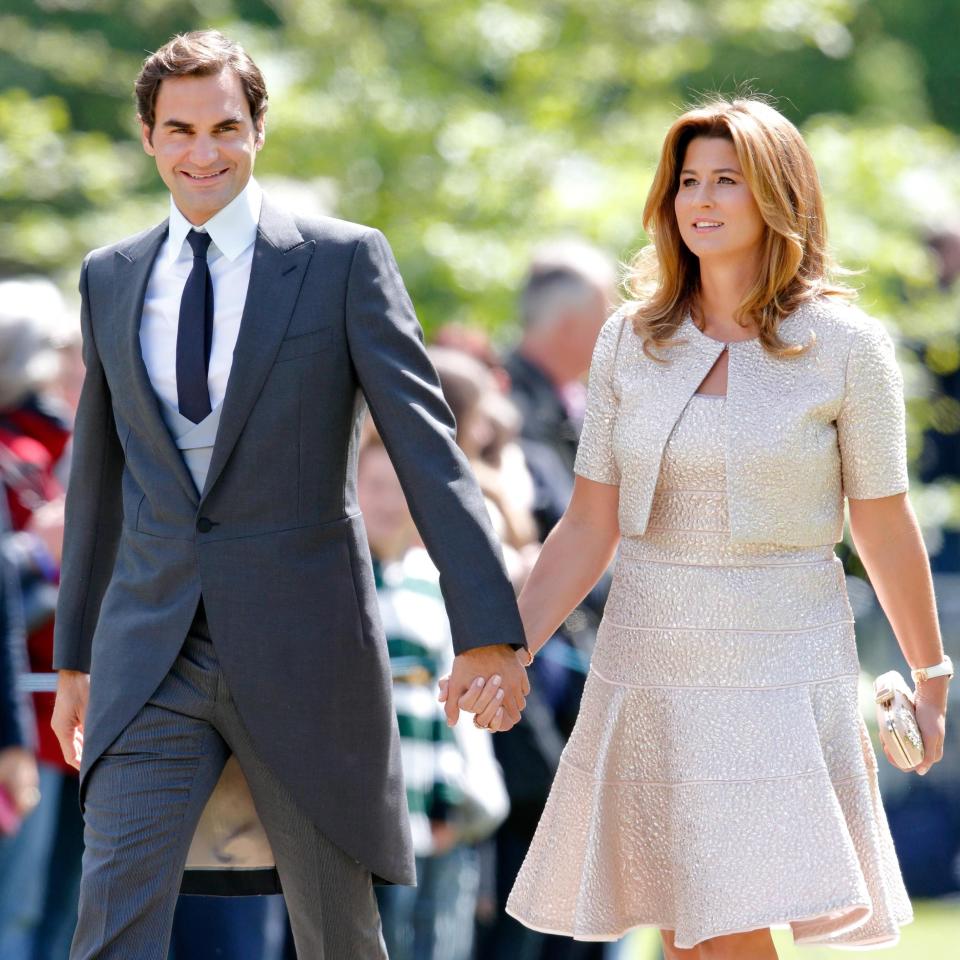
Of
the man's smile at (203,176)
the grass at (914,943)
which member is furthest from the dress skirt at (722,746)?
the grass at (914,943)

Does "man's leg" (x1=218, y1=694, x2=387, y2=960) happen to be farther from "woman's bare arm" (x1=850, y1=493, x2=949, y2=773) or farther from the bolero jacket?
"woman's bare arm" (x1=850, y1=493, x2=949, y2=773)

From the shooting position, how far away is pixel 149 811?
13.7 ft

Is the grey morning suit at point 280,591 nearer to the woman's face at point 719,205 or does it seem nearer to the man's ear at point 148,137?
the man's ear at point 148,137

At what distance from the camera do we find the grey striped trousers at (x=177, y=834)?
414cm

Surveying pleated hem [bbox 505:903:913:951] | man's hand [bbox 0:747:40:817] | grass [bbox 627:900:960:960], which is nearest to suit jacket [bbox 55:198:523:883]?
pleated hem [bbox 505:903:913:951]

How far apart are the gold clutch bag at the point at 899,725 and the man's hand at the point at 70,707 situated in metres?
1.79

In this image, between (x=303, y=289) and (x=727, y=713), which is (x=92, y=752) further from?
(x=727, y=713)

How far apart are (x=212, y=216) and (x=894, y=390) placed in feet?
5.07

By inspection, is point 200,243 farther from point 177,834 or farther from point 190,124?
point 177,834

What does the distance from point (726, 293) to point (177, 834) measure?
5.63 ft

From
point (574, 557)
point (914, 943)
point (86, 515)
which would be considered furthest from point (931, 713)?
point (914, 943)

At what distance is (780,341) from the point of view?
14.9 feet

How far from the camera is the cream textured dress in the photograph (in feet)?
14.5

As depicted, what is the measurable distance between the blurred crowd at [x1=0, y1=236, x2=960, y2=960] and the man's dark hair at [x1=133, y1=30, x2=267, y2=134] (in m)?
1.81
